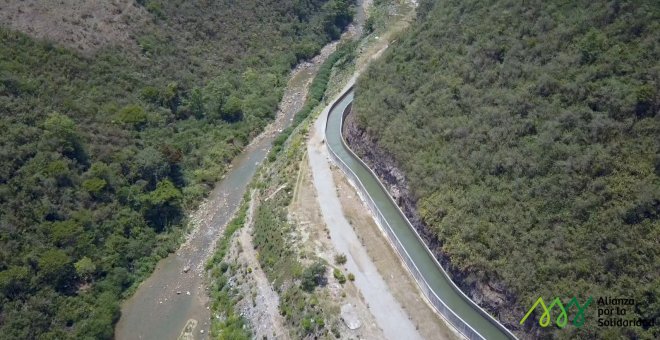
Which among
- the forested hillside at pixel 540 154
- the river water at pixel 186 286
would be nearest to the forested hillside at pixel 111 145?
the river water at pixel 186 286

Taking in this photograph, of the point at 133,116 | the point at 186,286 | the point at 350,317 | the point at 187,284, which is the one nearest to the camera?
the point at 350,317

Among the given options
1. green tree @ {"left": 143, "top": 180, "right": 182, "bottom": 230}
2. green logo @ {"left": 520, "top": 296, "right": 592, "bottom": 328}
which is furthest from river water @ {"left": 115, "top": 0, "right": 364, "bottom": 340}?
green logo @ {"left": 520, "top": 296, "right": 592, "bottom": 328}

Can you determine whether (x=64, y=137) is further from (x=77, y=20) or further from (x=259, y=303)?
(x=259, y=303)

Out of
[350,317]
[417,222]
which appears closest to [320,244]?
[350,317]

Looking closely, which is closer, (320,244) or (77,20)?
(320,244)

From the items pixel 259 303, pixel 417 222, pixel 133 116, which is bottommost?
pixel 417 222

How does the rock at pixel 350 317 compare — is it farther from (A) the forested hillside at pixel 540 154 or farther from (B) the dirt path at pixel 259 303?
(A) the forested hillside at pixel 540 154

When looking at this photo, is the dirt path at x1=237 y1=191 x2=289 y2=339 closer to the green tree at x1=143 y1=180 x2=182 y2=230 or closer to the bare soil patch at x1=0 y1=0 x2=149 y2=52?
the green tree at x1=143 y1=180 x2=182 y2=230

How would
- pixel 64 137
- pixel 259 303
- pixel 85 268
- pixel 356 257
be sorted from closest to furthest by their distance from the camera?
pixel 356 257
pixel 259 303
pixel 85 268
pixel 64 137
